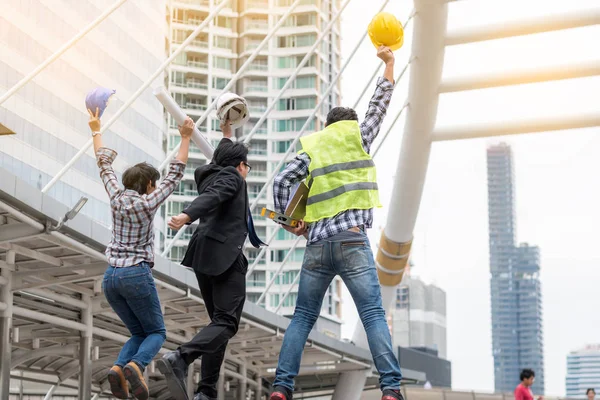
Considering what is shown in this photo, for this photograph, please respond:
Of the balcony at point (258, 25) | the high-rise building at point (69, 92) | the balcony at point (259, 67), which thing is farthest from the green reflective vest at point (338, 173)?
the balcony at point (258, 25)

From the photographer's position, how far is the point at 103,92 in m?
7.45

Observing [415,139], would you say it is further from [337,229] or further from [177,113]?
[337,229]

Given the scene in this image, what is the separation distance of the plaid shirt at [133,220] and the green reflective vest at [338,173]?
89 cm

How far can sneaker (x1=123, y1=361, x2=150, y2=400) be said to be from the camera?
21.7 ft

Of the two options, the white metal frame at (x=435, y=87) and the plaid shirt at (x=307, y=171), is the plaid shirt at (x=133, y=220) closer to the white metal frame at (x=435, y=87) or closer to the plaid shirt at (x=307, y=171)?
the plaid shirt at (x=307, y=171)

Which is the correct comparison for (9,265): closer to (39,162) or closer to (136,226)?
(136,226)

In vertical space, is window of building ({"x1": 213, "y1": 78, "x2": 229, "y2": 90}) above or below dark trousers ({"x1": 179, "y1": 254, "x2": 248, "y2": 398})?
above

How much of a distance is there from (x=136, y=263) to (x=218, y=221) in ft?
1.96

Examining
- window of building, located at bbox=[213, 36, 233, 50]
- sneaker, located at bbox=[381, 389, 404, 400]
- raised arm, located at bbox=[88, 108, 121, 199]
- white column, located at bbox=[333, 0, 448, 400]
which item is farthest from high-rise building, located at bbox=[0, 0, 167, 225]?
sneaker, located at bbox=[381, 389, 404, 400]

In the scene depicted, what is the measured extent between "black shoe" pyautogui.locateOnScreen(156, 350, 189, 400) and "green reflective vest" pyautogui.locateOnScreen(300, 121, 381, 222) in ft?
4.28

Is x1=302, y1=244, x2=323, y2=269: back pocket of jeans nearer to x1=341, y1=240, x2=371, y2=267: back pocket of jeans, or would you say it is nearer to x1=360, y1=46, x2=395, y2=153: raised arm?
x1=341, y1=240, x2=371, y2=267: back pocket of jeans

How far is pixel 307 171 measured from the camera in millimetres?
7254

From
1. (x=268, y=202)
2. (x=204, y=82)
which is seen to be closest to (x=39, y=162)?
(x=268, y=202)

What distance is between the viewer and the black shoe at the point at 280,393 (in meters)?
6.61
